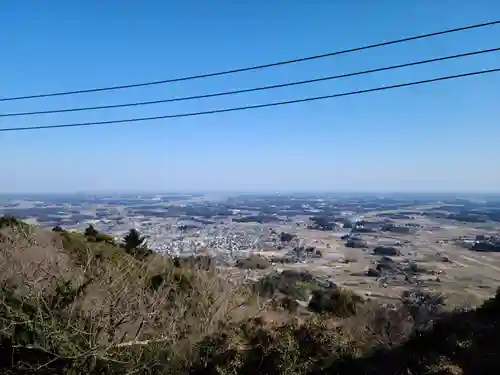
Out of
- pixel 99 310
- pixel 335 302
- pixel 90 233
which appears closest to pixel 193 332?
pixel 99 310

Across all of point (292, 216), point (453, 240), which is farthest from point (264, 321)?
point (292, 216)

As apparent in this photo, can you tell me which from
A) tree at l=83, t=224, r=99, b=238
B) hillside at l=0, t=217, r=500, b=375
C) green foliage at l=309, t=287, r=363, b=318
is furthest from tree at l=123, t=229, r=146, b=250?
hillside at l=0, t=217, r=500, b=375

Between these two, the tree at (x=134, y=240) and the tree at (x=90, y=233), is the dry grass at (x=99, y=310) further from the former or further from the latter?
the tree at (x=134, y=240)

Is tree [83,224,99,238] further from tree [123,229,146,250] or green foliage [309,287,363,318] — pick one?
green foliage [309,287,363,318]

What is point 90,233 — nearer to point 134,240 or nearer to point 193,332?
point 134,240

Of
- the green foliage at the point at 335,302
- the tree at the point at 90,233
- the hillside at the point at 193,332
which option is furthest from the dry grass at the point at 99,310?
the tree at the point at 90,233

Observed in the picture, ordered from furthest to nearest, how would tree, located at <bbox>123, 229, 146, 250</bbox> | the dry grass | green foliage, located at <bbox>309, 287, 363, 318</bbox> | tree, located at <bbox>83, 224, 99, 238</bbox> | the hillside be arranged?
tree, located at <bbox>123, 229, 146, 250</bbox> → tree, located at <bbox>83, 224, 99, 238</bbox> → green foliage, located at <bbox>309, 287, 363, 318</bbox> → the dry grass → the hillside

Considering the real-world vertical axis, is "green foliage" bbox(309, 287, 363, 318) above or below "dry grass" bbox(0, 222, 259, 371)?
below

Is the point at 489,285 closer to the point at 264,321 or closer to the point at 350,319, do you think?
the point at 350,319
